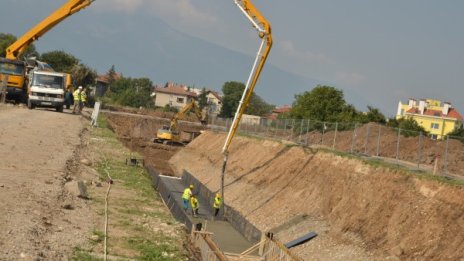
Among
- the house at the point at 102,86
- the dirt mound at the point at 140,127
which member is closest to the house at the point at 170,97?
the house at the point at 102,86

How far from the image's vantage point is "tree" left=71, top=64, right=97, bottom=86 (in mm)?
98500

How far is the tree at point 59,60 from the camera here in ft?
388

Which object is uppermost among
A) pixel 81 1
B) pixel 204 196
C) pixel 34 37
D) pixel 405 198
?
pixel 81 1

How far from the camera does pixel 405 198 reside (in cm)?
2173

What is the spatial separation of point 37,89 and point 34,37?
536 centimetres

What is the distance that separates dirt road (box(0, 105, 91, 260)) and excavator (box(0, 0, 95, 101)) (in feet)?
58.4

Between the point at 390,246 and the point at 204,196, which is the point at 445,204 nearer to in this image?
the point at 390,246

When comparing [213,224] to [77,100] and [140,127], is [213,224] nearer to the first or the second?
[77,100]

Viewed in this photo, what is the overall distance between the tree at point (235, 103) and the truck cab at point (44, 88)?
340ft

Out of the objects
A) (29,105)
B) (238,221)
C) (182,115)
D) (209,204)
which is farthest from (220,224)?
(182,115)

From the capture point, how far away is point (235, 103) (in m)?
161

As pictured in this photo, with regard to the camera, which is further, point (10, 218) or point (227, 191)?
point (227, 191)

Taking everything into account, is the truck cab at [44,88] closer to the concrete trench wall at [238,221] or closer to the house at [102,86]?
the concrete trench wall at [238,221]

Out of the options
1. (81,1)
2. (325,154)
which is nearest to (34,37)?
(81,1)
